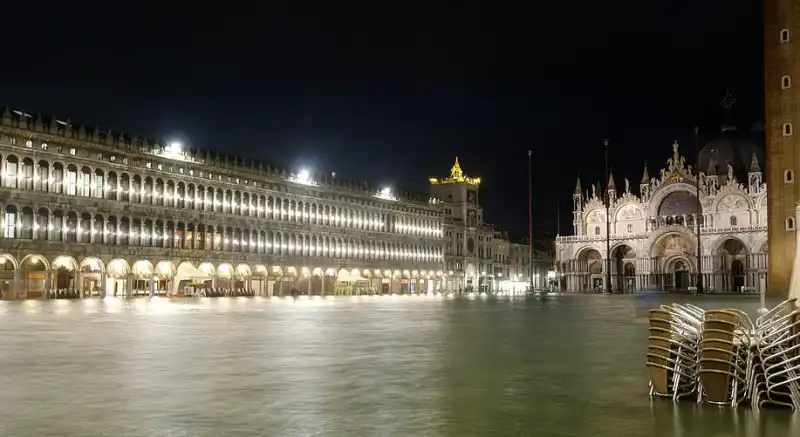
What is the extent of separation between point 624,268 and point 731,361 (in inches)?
5026

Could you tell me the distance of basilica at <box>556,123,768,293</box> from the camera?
4488 inches

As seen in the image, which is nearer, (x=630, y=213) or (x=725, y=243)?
(x=725, y=243)

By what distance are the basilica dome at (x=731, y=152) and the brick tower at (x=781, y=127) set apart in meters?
69.5

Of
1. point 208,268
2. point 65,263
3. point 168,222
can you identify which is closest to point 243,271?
point 208,268

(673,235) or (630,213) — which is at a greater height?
(630,213)

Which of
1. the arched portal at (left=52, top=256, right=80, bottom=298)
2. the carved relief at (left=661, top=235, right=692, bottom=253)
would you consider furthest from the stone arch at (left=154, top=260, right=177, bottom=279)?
the carved relief at (left=661, top=235, right=692, bottom=253)

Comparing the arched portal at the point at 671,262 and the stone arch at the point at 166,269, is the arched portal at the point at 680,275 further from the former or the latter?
the stone arch at the point at 166,269

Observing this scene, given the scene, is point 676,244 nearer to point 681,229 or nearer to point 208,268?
point 681,229

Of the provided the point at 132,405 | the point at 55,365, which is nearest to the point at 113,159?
the point at 55,365

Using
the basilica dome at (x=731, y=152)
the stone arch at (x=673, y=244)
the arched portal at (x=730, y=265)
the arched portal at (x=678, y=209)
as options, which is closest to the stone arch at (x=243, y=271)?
the stone arch at (x=673, y=244)

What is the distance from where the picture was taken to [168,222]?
289 ft

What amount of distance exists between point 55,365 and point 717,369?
38.2ft

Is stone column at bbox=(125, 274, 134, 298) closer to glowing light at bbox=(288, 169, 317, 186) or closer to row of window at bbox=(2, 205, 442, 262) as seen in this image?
row of window at bbox=(2, 205, 442, 262)

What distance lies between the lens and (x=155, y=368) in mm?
14875
